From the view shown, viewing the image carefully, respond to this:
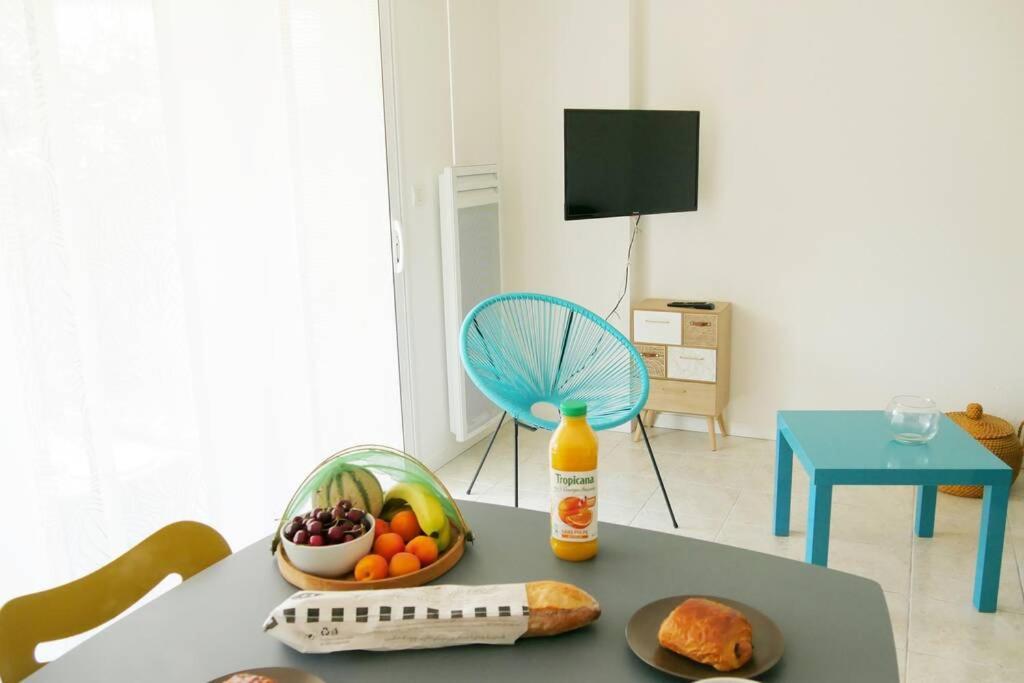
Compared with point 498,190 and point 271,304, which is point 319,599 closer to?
point 271,304

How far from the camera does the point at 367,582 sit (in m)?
1.31

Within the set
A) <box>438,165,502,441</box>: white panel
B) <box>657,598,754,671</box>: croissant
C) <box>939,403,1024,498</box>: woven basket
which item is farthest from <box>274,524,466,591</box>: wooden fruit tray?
<box>939,403,1024,498</box>: woven basket

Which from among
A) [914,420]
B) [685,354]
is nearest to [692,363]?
[685,354]

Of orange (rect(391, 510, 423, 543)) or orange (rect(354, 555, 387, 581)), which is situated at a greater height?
orange (rect(391, 510, 423, 543))

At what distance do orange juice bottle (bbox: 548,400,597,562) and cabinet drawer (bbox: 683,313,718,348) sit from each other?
2.62 m

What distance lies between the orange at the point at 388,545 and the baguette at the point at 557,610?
0.81 ft

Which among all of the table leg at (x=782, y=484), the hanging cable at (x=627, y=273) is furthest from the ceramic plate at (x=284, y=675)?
the hanging cable at (x=627, y=273)

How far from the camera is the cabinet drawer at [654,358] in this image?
4055 mm

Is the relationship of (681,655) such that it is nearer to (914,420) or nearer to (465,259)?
(914,420)

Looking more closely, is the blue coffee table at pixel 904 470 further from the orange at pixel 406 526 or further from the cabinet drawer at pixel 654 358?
the orange at pixel 406 526

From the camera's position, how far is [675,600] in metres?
1.26

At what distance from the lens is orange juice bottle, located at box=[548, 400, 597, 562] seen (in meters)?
1.38

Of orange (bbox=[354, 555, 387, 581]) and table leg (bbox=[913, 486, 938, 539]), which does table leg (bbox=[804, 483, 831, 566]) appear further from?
orange (bbox=[354, 555, 387, 581])

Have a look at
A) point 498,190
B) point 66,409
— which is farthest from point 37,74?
point 498,190
